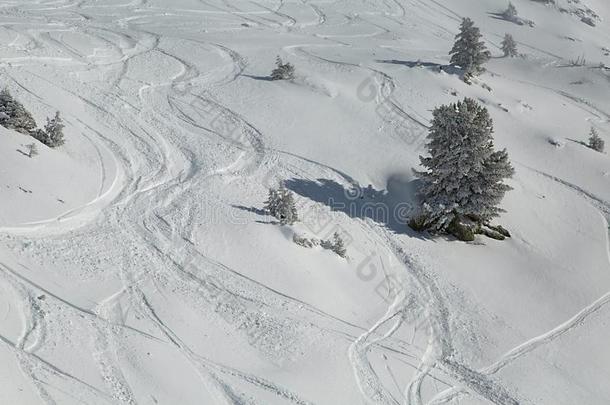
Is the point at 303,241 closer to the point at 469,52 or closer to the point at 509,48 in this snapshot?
the point at 469,52

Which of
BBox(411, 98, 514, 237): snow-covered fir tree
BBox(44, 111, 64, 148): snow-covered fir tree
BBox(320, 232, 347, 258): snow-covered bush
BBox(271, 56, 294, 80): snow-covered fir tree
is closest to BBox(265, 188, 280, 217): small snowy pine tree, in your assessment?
BBox(320, 232, 347, 258): snow-covered bush

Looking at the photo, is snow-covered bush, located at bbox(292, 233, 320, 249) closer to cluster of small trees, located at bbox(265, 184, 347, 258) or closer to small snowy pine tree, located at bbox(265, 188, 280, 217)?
cluster of small trees, located at bbox(265, 184, 347, 258)

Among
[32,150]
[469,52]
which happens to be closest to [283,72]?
[469,52]

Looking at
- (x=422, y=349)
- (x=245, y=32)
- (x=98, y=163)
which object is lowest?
(x=422, y=349)

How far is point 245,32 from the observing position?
147 feet

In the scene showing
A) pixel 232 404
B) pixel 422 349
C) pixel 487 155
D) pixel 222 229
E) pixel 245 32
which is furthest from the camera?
pixel 245 32

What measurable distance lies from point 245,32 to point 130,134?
67.7ft

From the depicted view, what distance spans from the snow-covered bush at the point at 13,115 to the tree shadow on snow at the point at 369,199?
416 inches

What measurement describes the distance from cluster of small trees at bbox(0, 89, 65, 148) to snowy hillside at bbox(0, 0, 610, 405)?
582 millimetres

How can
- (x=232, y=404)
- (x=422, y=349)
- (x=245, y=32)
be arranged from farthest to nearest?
(x=245, y=32) < (x=422, y=349) < (x=232, y=404)

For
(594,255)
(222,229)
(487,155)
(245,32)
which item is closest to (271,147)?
(222,229)

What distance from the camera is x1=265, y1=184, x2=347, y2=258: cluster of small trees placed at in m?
21.5

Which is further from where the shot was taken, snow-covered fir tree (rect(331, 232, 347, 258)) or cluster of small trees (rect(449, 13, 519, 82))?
cluster of small trees (rect(449, 13, 519, 82))

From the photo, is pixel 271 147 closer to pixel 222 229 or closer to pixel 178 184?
pixel 178 184
